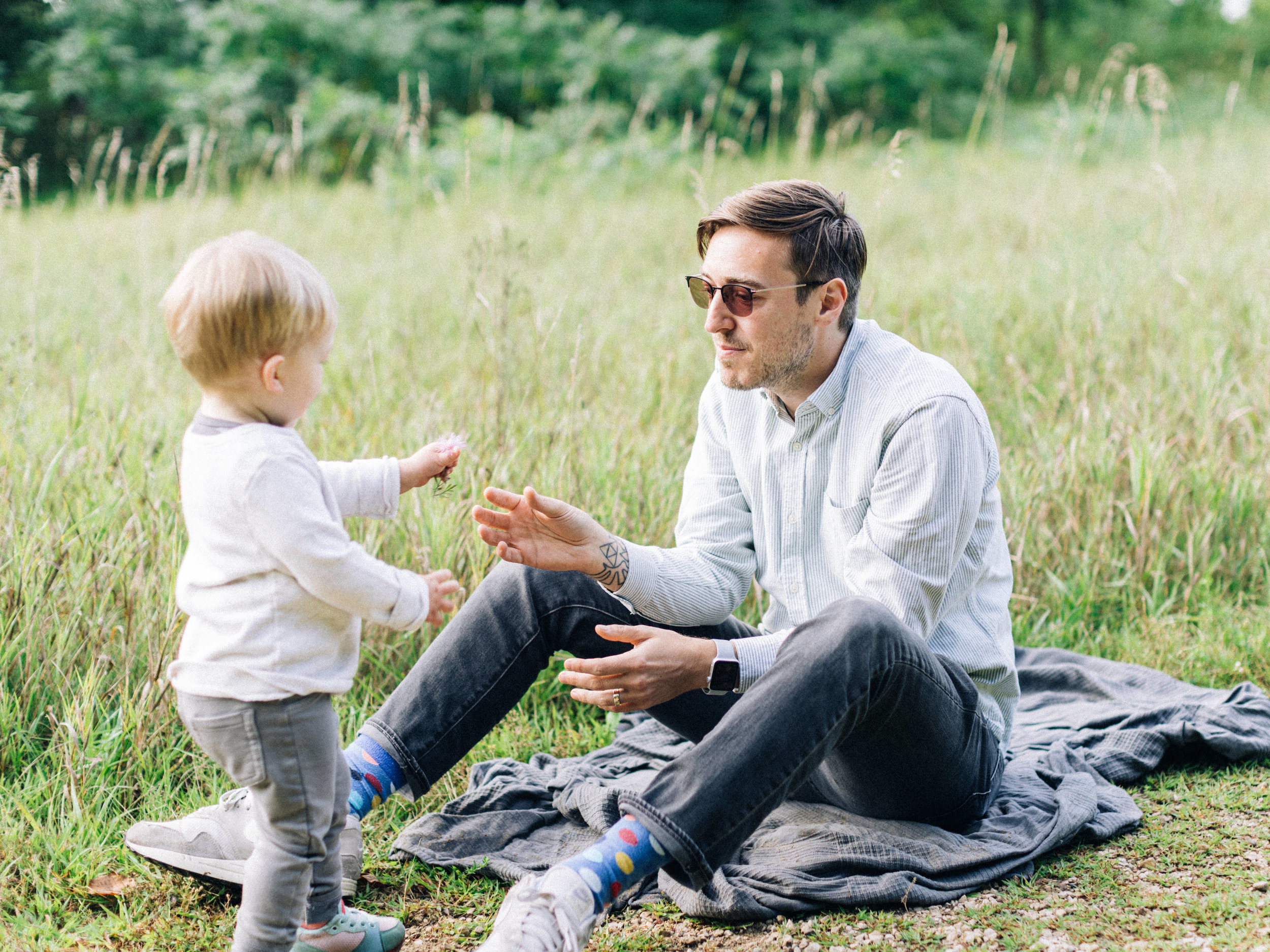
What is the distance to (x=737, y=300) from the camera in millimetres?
2322

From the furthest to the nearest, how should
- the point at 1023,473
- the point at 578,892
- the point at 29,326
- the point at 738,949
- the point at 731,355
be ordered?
the point at 29,326 → the point at 1023,473 → the point at 731,355 → the point at 738,949 → the point at 578,892

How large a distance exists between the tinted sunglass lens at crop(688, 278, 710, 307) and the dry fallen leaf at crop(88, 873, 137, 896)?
1.70m

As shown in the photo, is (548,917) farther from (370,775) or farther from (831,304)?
(831,304)

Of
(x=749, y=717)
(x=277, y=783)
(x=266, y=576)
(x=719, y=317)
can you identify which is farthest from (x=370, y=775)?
(x=719, y=317)

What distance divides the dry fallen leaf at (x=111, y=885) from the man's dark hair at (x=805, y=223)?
1.85 meters

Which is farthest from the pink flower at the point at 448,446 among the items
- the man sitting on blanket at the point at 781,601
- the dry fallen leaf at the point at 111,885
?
the dry fallen leaf at the point at 111,885

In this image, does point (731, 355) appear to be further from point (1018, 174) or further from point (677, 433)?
point (1018, 174)

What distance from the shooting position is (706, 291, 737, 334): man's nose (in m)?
2.33

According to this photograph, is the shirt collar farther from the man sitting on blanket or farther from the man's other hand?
the man's other hand

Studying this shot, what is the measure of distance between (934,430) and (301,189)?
307 inches

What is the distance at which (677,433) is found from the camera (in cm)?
402

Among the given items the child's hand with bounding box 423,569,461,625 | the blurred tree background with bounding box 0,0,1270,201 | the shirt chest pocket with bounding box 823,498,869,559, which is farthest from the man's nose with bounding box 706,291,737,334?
the blurred tree background with bounding box 0,0,1270,201

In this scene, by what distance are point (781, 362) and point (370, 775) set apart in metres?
1.23

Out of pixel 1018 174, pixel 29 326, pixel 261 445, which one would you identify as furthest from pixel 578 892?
pixel 1018 174
